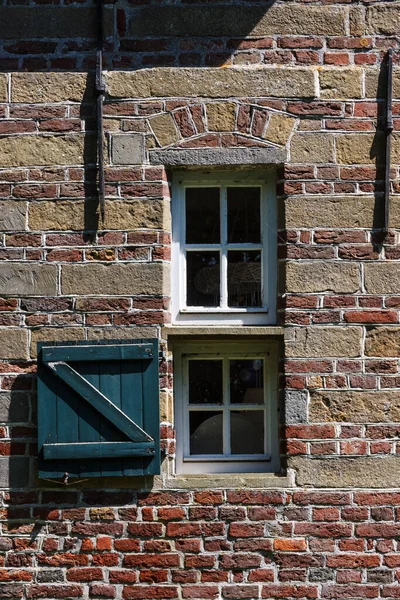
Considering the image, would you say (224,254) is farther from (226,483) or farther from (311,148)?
(226,483)

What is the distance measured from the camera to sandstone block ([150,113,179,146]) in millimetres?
3799

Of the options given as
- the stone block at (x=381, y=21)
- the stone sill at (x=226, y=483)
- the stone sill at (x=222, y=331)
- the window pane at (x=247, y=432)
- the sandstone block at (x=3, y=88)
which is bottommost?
the stone sill at (x=226, y=483)

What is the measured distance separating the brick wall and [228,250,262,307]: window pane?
19cm

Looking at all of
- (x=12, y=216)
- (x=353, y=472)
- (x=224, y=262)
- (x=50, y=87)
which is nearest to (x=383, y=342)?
(x=353, y=472)

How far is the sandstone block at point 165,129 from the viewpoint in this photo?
150 inches

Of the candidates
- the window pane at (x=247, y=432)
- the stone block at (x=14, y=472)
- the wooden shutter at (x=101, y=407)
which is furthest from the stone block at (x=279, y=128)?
the stone block at (x=14, y=472)

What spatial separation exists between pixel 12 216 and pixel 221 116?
4.26 ft

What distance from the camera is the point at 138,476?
3.74m

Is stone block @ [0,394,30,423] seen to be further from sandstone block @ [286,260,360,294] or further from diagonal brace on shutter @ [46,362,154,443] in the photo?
sandstone block @ [286,260,360,294]

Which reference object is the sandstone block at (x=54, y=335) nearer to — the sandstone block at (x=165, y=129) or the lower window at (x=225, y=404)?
the lower window at (x=225, y=404)

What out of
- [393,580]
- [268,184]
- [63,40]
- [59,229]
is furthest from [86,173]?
[393,580]

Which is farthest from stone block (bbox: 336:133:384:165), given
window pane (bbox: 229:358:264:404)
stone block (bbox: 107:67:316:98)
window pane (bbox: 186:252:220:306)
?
window pane (bbox: 229:358:264:404)

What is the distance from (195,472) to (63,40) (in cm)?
258

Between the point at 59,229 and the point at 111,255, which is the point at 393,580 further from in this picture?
the point at 59,229
